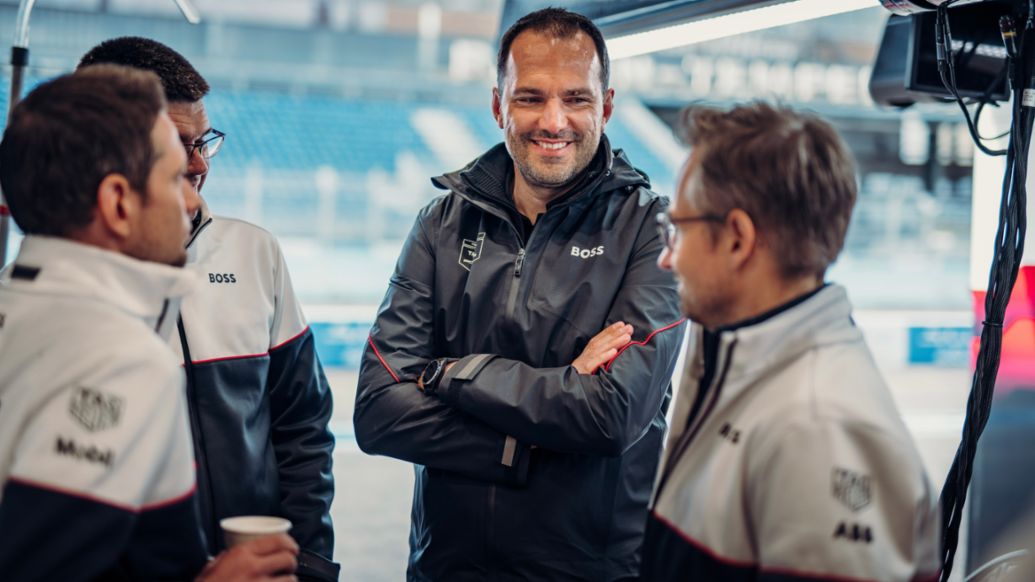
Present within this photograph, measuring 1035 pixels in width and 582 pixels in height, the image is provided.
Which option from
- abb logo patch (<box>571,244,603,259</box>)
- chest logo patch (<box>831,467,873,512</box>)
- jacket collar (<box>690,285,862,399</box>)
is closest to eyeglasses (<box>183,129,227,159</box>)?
abb logo patch (<box>571,244,603,259</box>)

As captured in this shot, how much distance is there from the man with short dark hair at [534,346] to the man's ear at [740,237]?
613 mm

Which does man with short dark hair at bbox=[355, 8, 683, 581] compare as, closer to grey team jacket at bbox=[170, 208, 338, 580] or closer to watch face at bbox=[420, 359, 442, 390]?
watch face at bbox=[420, 359, 442, 390]

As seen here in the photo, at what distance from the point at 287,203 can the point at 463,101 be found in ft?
11.2

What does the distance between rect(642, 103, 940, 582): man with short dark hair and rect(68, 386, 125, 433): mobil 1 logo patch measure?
25.3 inches

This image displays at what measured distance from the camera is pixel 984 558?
107 inches

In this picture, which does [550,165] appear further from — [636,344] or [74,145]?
[74,145]

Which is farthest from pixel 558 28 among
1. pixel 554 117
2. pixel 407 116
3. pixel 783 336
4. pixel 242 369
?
pixel 407 116

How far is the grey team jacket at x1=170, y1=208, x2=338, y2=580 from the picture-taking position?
166 cm

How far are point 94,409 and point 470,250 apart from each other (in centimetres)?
100

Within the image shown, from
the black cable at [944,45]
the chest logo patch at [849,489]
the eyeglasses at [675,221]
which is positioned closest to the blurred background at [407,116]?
the black cable at [944,45]

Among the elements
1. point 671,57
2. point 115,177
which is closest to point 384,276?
point 671,57

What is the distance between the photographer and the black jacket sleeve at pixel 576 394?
1.74m

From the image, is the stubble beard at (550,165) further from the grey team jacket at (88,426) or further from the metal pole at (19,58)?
the metal pole at (19,58)

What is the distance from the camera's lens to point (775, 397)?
111 centimetres
